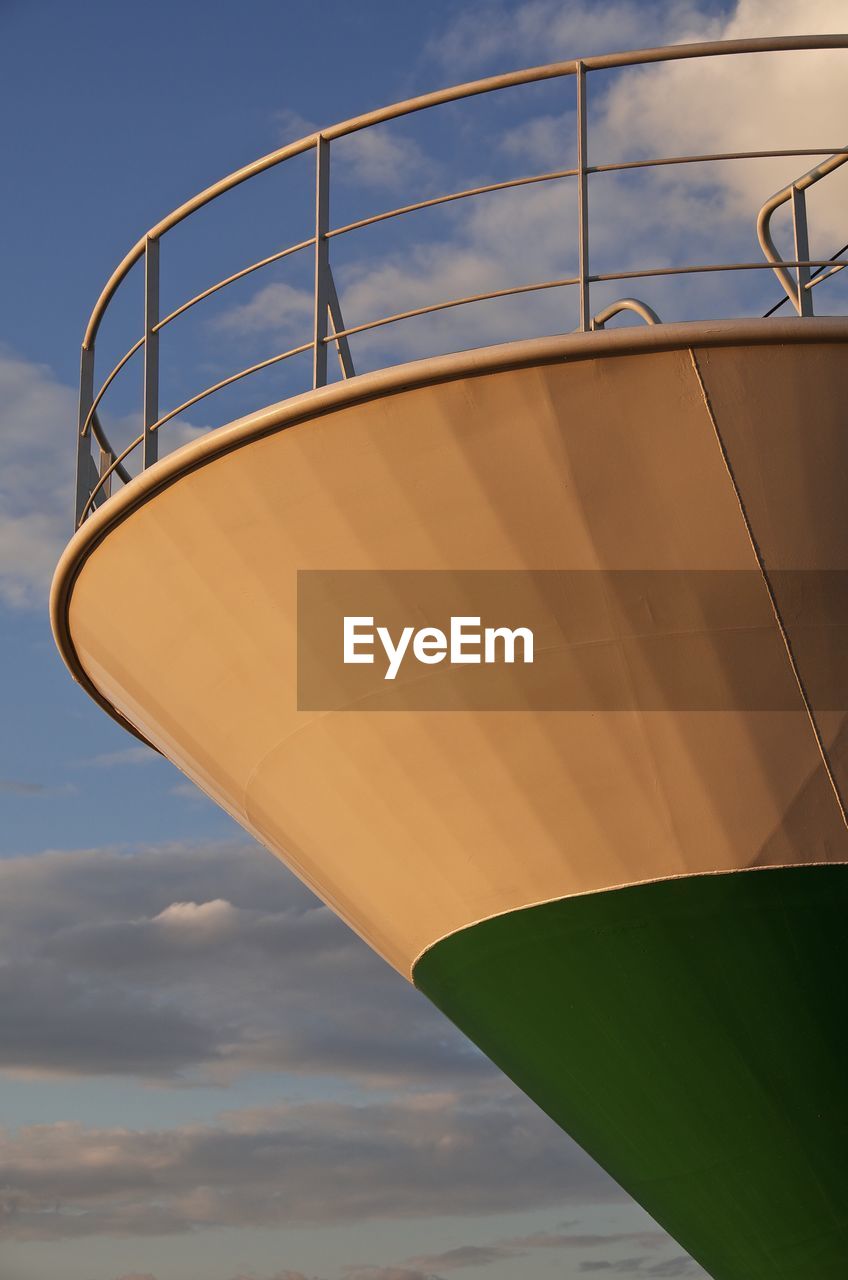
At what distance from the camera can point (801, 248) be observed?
26.4ft

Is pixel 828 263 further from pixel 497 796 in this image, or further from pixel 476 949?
pixel 476 949

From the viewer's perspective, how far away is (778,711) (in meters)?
7.20

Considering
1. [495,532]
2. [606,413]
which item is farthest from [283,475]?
[606,413]

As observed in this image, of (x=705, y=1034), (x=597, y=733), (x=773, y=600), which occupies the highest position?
(x=773, y=600)

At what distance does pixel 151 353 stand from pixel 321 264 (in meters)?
1.36

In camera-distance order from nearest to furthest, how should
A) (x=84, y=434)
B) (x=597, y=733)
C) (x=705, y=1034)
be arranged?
(x=597, y=733) < (x=705, y=1034) < (x=84, y=434)

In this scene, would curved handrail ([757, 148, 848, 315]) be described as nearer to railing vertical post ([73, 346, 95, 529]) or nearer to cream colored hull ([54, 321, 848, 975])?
cream colored hull ([54, 321, 848, 975])

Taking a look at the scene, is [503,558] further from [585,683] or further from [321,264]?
[321,264]

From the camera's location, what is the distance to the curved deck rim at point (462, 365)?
683 centimetres

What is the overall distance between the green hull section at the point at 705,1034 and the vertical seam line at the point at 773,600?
17.5 inches

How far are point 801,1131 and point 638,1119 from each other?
34.7 inches

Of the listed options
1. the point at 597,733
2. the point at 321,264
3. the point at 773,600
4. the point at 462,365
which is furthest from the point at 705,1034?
the point at 321,264

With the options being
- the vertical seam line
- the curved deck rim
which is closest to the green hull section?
the vertical seam line

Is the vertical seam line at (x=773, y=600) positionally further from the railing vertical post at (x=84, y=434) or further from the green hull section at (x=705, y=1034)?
the railing vertical post at (x=84, y=434)
